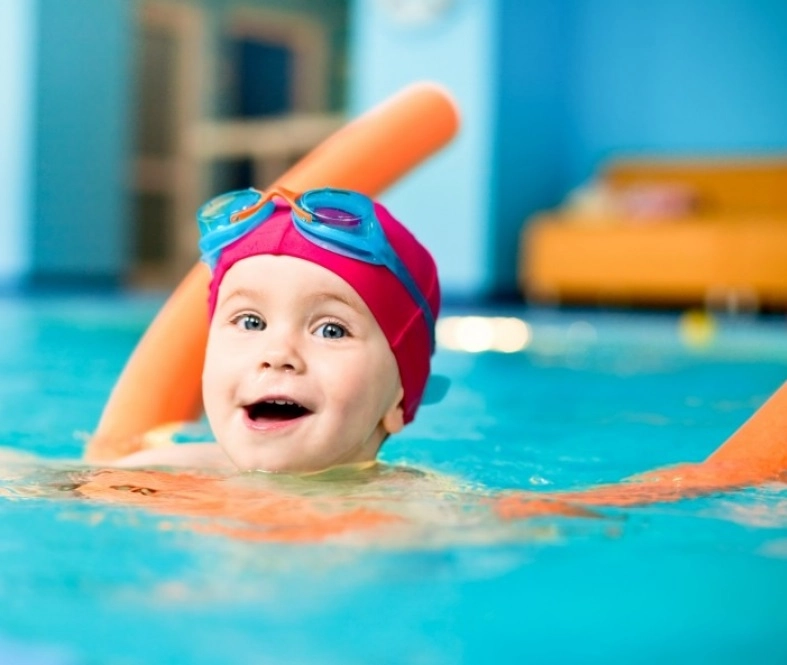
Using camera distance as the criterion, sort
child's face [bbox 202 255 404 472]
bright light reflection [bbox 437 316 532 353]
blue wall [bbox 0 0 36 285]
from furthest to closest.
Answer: blue wall [bbox 0 0 36 285] < bright light reflection [bbox 437 316 532 353] < child's face [bbox 202 255 404 472]

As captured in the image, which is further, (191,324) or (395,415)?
(191,324)

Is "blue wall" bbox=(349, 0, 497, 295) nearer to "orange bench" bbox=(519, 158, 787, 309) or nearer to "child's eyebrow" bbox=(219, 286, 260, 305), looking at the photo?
"orange bench" bbox=(519, 158, 787, 309)

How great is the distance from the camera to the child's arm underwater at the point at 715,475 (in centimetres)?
233

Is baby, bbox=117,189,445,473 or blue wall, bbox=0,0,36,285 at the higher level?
baby, bbox=117,189,445,473

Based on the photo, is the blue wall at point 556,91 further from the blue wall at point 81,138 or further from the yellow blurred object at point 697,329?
the blue wall at point 81,138

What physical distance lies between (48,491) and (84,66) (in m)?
11.5

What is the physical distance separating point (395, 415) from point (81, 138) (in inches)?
453

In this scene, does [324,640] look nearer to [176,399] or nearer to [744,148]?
[176,399]

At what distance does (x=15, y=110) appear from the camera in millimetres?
12539

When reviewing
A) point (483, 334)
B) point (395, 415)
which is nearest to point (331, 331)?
point (395, 415)

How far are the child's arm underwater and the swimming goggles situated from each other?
0.45 meters

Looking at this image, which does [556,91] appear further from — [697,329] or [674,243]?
[697,329]

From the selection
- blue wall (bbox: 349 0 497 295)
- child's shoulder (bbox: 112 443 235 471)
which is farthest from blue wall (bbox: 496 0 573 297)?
child's shoulder (bbox: 112 443 235 471)

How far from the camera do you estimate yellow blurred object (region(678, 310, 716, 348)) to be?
7.71 meters
